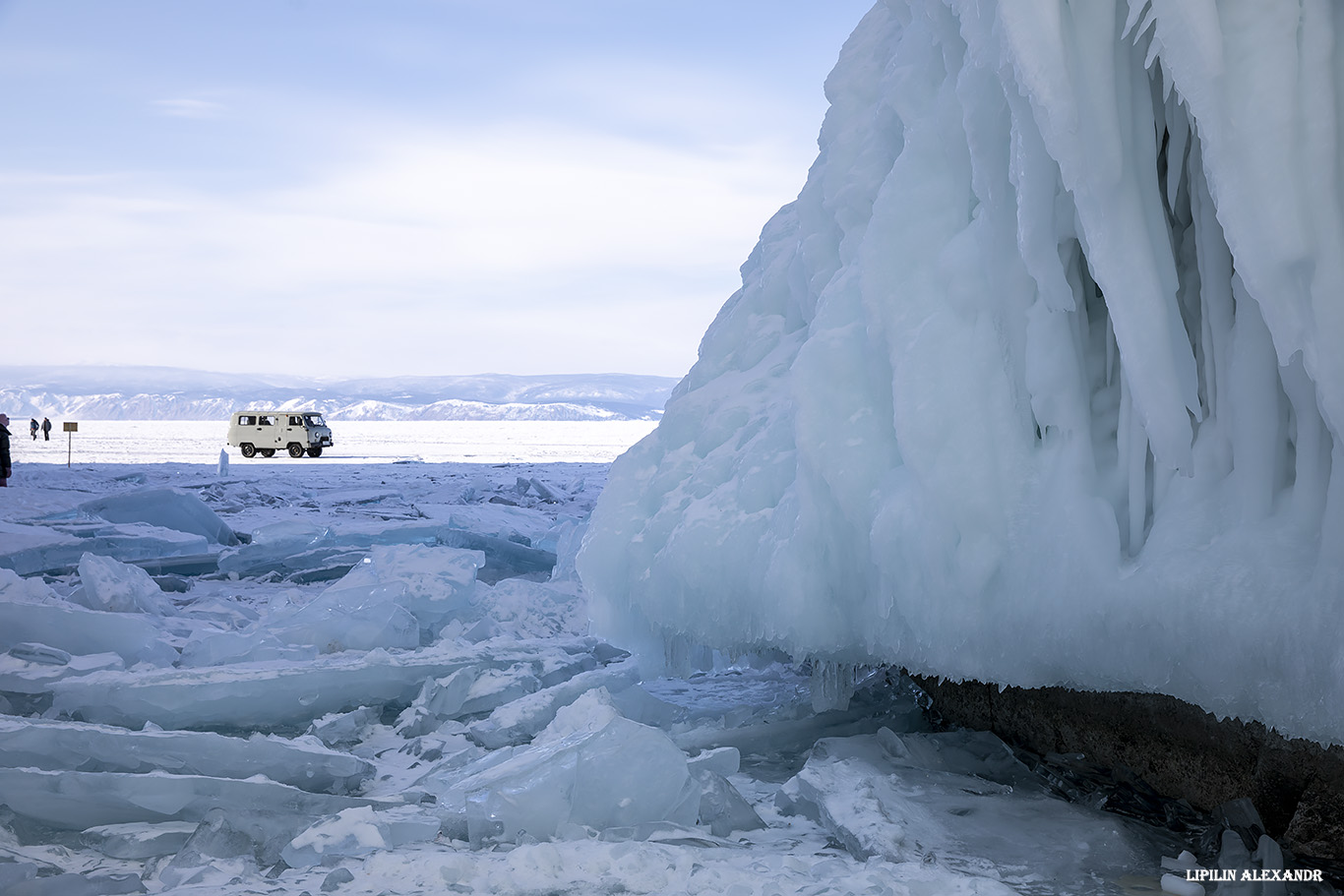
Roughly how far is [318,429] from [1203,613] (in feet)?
85.6

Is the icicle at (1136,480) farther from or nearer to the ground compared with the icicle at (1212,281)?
nearer to the ground

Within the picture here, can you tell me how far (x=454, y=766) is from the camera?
129 inches

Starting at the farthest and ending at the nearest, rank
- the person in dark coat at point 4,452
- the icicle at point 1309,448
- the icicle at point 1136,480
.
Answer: the person in dark coat at point 4,452 → the icicle at point 1136,480 → the icicle at point 1309,448

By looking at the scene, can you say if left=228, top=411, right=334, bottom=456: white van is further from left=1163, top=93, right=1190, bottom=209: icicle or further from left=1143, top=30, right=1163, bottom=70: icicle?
left=1143, top=30, right=1163, bottom=70: icicle

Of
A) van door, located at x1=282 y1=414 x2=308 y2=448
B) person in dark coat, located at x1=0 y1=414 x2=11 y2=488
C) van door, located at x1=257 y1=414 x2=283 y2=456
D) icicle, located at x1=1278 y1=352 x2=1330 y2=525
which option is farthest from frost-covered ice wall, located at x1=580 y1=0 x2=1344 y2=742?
van door, located at x1=257 y1=414 x2=283 y2=456

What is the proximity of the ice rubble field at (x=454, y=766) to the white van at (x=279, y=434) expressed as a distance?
2063 centimetres

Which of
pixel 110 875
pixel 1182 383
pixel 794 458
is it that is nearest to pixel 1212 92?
pixel 1182 383

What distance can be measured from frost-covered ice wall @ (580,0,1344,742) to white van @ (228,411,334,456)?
935 inches

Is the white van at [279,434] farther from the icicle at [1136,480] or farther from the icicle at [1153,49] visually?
the icicle at [1153,49]

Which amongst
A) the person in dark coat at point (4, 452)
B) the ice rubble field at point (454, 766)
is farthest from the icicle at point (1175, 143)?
the person in dark coat at point (4, 452)

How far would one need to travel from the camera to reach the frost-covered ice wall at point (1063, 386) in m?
1.93

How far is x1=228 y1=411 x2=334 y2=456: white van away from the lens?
25391 mm

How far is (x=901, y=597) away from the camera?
291cm

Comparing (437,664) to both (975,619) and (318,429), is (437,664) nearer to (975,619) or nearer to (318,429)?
(975,619)
